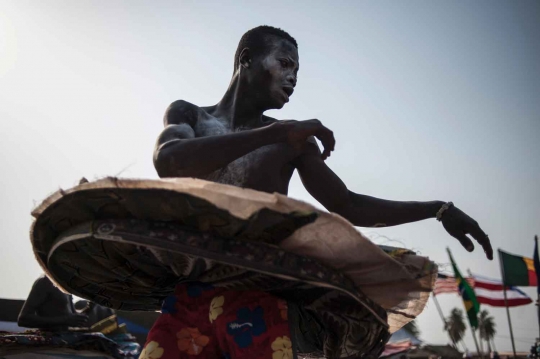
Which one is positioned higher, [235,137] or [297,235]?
[235,137]

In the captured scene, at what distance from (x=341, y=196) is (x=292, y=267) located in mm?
833

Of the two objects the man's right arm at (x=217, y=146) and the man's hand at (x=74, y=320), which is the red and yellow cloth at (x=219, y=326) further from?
the man's hand at (x=74, y=320)

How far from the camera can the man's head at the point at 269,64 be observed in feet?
8.05

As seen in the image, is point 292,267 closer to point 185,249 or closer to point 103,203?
point 185,249

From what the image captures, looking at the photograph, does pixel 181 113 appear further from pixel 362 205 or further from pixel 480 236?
pixel 480 236

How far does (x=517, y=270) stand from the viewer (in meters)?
17.4

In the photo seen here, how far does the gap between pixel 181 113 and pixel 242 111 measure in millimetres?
348

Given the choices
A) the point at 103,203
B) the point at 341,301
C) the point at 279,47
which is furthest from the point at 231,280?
the point at 279,47

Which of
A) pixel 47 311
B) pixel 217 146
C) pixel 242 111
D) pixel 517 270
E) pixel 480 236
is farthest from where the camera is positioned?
pixel 517 270

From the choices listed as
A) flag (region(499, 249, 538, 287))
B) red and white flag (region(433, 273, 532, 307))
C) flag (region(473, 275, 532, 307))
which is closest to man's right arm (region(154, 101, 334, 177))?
flag (region(499, 249, 538, 287))

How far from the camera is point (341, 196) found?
2.47 metres

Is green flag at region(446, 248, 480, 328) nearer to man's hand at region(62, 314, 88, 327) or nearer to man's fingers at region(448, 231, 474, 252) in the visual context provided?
man's hand at region(62, 314, 88, 327)

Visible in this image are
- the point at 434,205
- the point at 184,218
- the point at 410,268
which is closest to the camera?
the point at 184,218

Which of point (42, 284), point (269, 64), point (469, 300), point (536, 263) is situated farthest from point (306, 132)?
point (469, 300)
